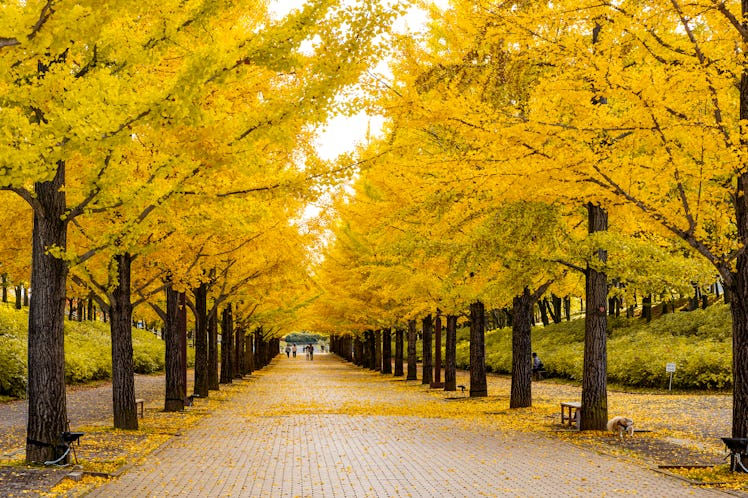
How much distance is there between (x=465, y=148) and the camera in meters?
16.7

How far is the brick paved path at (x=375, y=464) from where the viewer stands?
8758mm

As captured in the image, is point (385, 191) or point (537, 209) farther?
point (385, 191)

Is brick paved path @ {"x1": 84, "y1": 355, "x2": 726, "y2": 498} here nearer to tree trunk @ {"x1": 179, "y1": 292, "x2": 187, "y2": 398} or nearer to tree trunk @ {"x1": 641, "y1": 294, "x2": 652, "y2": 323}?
tree trunk @ {"x1": 179, "y1": 292, "x2": 187, "y2": 398}

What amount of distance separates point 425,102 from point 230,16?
4.31 m

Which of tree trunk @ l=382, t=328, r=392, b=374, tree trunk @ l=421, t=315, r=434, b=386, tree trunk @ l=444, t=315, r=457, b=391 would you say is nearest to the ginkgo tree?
tree trunk @ l=444, t=315, r=457, b=391

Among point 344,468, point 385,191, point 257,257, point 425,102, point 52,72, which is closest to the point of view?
point 52,72

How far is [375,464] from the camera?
1067cm

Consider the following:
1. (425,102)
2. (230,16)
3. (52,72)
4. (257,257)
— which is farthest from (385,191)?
(52,72)

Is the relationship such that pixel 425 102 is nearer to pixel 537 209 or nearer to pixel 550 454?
pixel 537 209

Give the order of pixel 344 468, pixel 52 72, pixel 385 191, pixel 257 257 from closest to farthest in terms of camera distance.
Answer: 1. pixel 52 72
2. pixel 344 468
3. pixel 385 191
4. pixel 257 257

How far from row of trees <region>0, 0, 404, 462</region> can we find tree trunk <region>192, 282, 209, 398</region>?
309 inches

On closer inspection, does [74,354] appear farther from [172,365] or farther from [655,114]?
[655,114]

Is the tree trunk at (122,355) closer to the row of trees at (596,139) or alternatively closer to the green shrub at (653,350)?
the row of trees at (596,139)

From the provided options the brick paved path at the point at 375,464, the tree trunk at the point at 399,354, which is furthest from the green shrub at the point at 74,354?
the tree trunk at the point at 399,354
